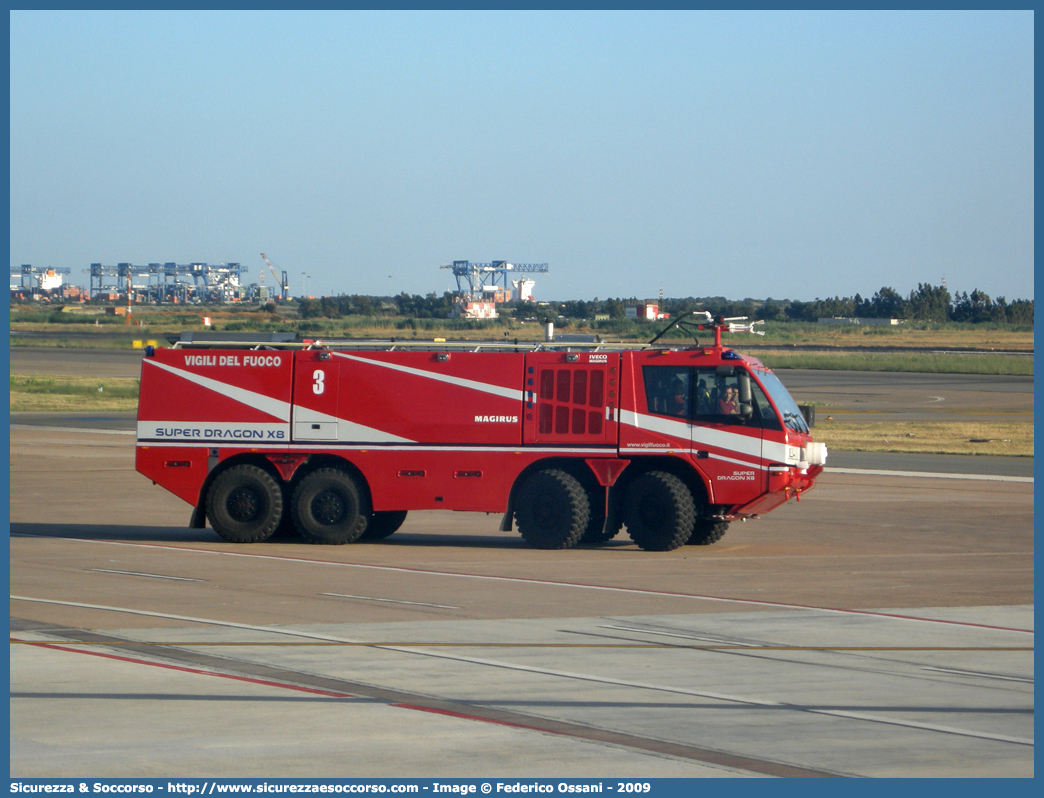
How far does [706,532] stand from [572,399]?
300cm

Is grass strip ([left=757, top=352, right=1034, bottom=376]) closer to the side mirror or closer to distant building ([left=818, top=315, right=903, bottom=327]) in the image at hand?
the side mirror

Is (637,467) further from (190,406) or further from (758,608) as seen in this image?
(190,406)

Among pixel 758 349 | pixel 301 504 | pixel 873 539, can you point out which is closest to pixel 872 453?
pixel 873 539

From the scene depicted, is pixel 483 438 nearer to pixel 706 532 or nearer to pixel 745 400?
pixel 706 532

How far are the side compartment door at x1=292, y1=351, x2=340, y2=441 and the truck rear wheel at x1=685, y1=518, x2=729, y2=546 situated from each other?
5.76 m

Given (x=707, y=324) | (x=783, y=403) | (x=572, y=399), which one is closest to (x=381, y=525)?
(x=572, y=399)

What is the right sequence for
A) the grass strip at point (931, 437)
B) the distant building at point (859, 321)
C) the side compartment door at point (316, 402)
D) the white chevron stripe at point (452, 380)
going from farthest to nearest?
the distant building at point (859, 321) → the grass strip at point (931, 437) → the side compartment door at point (316, 402) → the white chevron stripe at point (452, 380)

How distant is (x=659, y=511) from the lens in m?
18.6

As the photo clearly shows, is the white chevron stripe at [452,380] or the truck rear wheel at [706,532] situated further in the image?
the truck rear wheel at [706,532]

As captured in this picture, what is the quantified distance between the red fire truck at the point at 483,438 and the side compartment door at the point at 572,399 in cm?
2

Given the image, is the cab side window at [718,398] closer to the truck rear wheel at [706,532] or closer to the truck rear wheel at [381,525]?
the truck rear wheel at [706,532]

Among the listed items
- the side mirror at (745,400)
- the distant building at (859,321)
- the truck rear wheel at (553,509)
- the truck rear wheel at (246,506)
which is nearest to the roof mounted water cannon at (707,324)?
the side mirror at (745,400)

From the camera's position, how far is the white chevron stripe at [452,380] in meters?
19.1

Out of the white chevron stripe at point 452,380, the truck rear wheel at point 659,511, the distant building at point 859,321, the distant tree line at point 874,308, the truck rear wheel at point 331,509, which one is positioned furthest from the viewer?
the distant building at point 859,321
